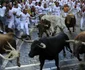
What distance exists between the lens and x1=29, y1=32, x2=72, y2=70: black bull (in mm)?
10414

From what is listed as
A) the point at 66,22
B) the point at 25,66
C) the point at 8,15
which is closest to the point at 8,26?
the point at 8,15

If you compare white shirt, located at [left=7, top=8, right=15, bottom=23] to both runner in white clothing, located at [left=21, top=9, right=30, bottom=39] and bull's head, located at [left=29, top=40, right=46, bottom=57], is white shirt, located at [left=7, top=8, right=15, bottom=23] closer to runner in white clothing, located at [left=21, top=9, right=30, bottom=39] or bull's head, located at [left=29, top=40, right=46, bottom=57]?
runner in white clothing, located at [left=21, top=9, right=30, bottom=39]

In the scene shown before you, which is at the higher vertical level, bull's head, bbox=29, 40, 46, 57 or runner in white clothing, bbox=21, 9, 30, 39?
bull's head, bbox=29, 40, 46, 57

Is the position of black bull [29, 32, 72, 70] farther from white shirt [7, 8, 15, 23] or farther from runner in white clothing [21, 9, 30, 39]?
white shirt [7, 8, 15, 23]

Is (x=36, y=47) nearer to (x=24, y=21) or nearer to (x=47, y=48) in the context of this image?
(x=47, y=48)

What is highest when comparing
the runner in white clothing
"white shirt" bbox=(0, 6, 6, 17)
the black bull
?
the black bull

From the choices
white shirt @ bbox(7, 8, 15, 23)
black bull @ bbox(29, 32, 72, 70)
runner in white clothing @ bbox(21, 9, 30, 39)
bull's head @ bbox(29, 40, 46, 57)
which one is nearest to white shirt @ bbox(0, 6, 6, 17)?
white shirt @ bbox(7, 8, 15, 23)

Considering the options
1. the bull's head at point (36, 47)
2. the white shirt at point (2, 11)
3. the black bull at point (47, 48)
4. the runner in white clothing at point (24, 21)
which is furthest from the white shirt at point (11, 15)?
the bull's head at point (36, 47)

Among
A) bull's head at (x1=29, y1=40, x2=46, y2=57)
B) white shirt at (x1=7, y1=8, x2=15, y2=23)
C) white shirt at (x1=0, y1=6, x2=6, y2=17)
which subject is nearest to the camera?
bull's head at (x1=29, y1=40, x2=46, y2=57)

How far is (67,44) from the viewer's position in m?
12.0

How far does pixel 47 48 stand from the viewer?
10859 mm

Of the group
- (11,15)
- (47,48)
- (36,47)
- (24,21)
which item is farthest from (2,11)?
(36,47)

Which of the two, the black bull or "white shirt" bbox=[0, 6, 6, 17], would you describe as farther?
"white shirt" bbox=[0, 6, 6, 17]

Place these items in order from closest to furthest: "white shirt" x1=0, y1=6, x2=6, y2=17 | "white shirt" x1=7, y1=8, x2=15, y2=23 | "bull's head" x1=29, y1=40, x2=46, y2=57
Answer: "bull's head" x1=29, y1=40, x2=46, y2=57 → "white shirt" x1=0, y1=6, x2=6, y2=17 → "white shirt" x1=7, y1=8, x2=15, y2=23
